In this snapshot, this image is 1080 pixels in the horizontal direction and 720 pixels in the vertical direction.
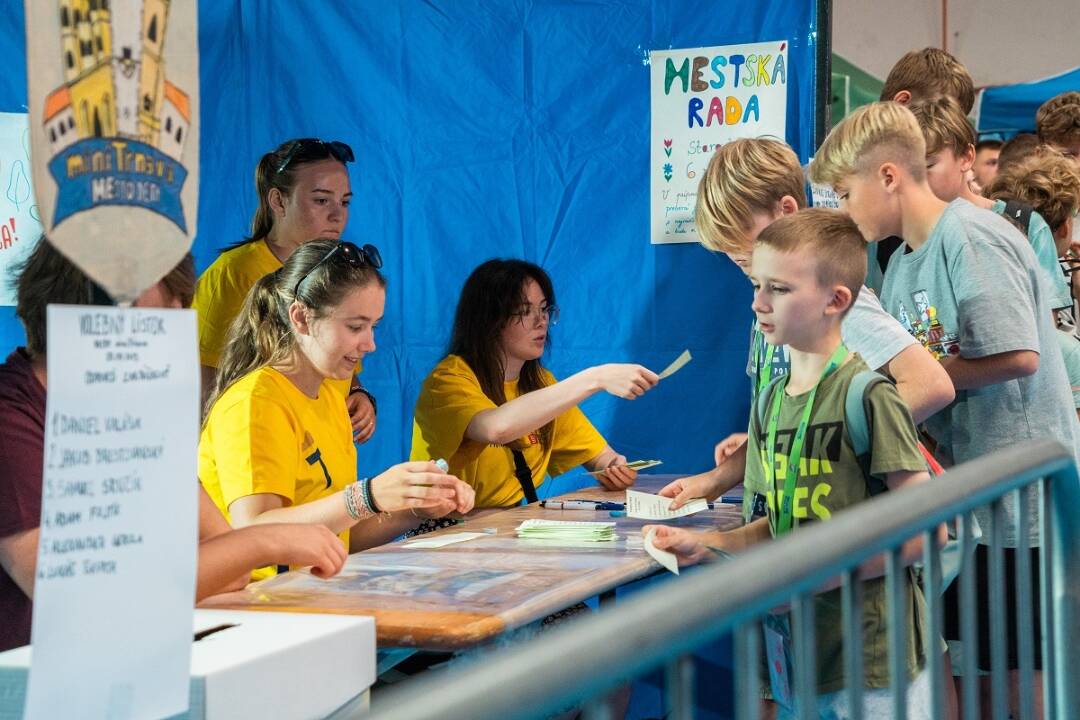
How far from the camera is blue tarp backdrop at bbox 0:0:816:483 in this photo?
3.83m

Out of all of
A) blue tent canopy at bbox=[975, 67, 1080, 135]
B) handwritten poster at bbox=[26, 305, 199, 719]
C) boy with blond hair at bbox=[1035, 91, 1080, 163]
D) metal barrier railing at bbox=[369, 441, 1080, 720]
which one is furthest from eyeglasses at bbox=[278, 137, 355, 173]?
Answer: blue tent canopy at bbox=[975, 67, 1080, 135]

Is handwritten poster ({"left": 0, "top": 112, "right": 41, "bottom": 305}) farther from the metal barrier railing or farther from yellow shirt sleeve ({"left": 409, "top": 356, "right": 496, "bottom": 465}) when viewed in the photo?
the metal barrier railing

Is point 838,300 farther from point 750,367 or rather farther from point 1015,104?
point 1015,104

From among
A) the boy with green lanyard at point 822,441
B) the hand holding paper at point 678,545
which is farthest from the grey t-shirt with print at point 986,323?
the hand holding paper at point 678,545

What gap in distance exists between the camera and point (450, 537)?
2.73 m

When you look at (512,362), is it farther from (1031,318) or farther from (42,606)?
(42,606)

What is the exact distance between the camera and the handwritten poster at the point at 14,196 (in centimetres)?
417

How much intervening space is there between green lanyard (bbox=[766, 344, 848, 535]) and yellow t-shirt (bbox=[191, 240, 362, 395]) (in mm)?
1776

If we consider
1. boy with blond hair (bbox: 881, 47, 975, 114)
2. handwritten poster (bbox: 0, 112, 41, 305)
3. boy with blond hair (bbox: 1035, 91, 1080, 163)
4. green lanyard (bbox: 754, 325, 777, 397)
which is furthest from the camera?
boy with blond hair (bbox: 1035, 91, 1080, 163)

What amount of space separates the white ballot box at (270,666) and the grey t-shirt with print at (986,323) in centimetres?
155

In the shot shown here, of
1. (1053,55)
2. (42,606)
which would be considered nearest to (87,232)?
(42,606)

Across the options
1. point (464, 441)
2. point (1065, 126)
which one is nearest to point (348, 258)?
point (464, 441)

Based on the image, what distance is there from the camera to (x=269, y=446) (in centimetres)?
262

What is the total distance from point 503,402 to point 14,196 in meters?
1.80
